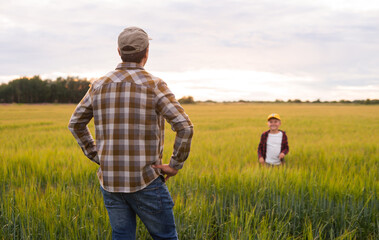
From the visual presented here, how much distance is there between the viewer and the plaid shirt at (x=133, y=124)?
163cm

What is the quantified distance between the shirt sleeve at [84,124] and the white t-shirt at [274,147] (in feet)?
12.3

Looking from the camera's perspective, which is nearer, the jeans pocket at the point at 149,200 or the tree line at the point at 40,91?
the jeans pocket at the point at 149,200

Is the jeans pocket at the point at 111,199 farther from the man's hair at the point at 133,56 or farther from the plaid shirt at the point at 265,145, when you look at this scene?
the plaid shirt at the point at 265,145

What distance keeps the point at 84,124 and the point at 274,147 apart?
12.7 ft

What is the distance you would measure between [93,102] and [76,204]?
6.30 feet

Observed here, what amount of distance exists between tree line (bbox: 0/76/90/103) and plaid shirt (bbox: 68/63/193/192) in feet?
264

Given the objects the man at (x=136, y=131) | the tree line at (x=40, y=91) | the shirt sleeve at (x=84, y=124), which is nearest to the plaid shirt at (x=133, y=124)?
the man at (x=136, y=131)

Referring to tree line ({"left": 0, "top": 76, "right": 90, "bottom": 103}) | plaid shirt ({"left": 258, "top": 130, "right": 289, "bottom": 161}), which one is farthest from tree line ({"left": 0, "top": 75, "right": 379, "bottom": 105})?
plaid shirt ({"left": 258, "top": 130, "right": 289, "bottom": 161})

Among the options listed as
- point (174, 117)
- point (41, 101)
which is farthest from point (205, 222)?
point (41, 101)

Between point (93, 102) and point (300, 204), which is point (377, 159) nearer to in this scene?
point (300, 204)

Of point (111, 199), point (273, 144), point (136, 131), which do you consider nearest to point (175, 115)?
point (136, 131)

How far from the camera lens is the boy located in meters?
4.96

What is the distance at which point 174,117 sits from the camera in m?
1.61

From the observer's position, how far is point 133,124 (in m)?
1.64
